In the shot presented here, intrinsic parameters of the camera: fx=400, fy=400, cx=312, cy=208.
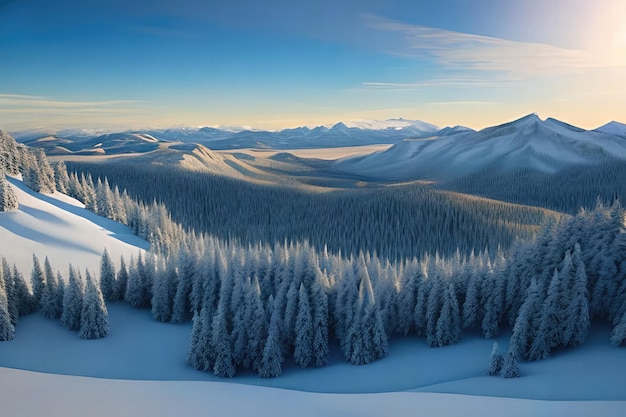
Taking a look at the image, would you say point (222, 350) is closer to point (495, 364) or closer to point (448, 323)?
point (448, 323)

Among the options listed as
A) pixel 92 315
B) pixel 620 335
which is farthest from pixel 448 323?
pixel 92 315

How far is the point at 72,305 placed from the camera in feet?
104

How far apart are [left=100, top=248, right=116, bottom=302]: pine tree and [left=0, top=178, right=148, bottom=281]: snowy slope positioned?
18.0ft

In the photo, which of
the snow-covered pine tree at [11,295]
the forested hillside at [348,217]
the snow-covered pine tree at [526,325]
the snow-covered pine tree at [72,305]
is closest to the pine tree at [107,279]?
the snow-covered pine tree at [72,305]

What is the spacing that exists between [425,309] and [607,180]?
176385 mm

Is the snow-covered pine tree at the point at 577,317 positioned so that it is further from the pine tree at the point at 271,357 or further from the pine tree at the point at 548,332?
the pine tree at the point at 271,357

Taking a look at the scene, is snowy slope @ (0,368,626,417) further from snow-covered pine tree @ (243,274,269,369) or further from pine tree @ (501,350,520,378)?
snow-covered pine tree @ (243,274,269,369)

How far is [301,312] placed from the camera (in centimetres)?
3009

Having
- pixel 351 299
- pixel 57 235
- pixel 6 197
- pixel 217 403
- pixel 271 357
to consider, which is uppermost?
pixel 217 403

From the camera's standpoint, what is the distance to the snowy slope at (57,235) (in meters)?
42.8

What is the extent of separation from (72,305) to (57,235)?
2017 centimetres

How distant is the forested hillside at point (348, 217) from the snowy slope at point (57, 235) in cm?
2740

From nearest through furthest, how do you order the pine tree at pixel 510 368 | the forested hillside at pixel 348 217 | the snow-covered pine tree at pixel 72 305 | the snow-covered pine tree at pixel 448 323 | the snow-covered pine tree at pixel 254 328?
the pine tree at pixel 510 368 → the snow-covered pine tree at pixel 254 328 → the snow-covered pine tree at pixel 448 323 → the snow-covered pine tree at pixel 72 305 → the forested hillside at pixel 348 217

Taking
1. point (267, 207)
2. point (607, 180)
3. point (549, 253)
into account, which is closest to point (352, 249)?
point (267, 207)
